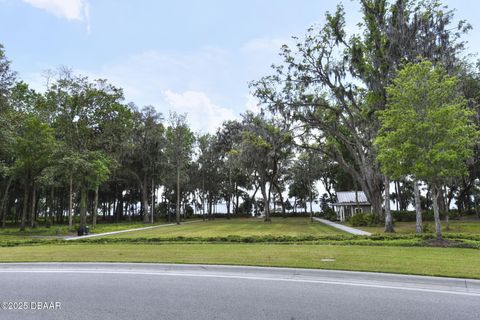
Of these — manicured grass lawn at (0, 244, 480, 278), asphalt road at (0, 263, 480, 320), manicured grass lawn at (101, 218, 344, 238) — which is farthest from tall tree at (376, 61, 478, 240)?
asphalt road at (0, 263, 480, 320)

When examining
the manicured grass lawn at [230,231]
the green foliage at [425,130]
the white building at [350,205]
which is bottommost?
the manicured grass lawn at [230,231]

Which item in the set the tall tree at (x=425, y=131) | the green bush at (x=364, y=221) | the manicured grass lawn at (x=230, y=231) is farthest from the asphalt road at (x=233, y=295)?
the green bush at (x=364, y=221)

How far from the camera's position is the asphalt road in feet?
14.8

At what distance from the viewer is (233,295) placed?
5434 mm

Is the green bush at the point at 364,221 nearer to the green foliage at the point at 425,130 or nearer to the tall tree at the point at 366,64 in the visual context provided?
the tall tree at the point at 366,64

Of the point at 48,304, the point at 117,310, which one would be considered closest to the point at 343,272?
the point at 117,310

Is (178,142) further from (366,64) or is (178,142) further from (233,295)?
(233,295)

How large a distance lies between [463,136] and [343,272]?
9.66 metres

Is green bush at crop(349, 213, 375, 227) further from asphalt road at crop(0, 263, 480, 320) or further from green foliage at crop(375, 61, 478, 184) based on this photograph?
asphalt road at crop(0, 263, 480, 320)

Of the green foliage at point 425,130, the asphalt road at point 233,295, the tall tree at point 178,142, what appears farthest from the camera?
the tall tree at point 178,142

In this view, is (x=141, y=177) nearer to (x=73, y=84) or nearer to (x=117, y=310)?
(x=73, y=84)

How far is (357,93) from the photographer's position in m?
24.8

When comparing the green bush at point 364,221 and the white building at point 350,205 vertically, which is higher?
the white building at point 350,205

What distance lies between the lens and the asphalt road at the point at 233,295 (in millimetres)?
4496
